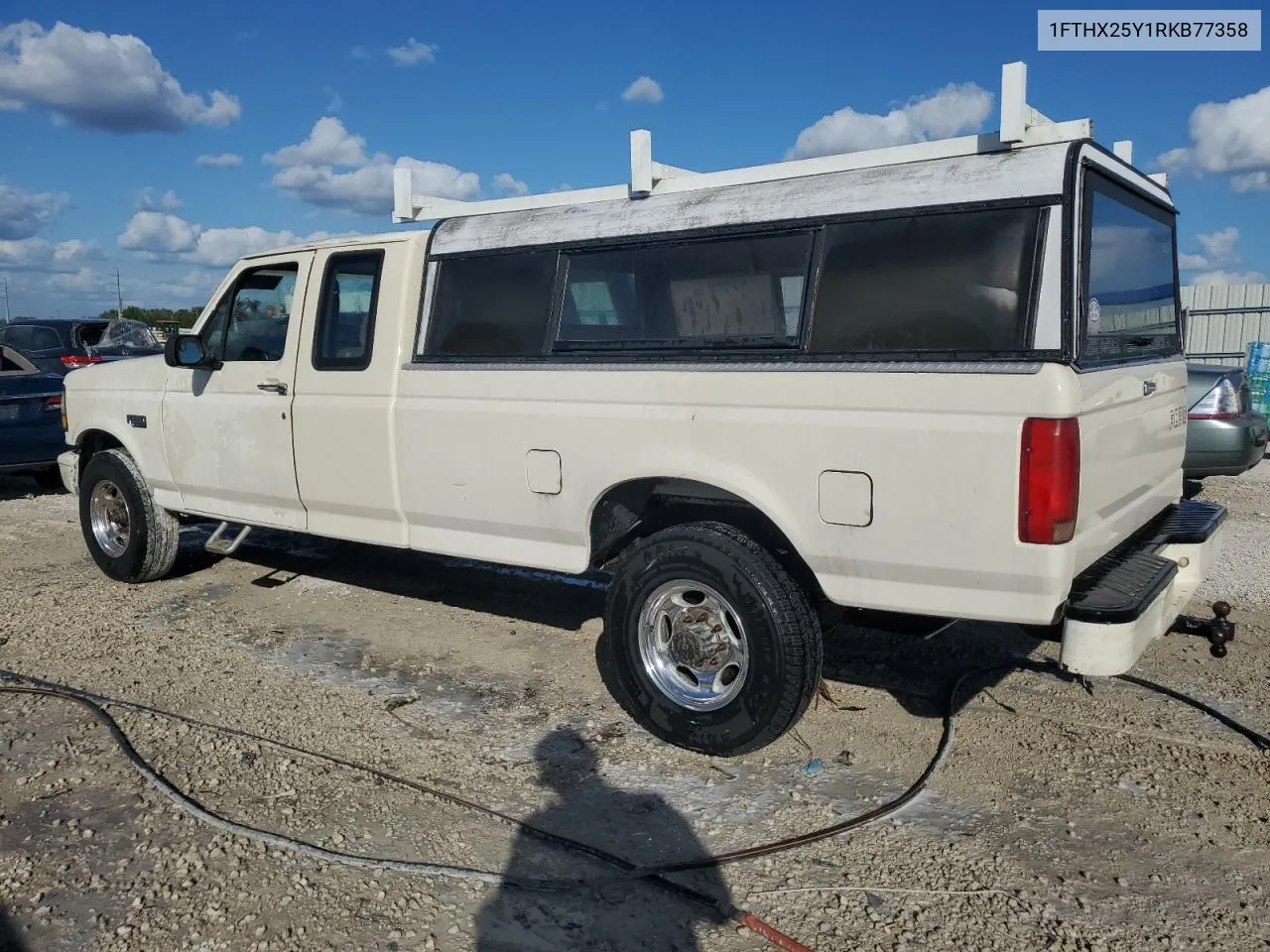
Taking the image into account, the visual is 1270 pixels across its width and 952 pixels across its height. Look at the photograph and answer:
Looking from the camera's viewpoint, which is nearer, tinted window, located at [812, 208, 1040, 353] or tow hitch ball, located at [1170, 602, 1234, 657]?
tinted window, located at [812, 208, 1040, 353]

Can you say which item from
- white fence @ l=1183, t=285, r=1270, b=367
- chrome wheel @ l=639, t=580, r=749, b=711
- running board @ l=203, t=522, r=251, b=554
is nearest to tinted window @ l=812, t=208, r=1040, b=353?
chrome wheel @ l=639, t=580, r=749, b=711

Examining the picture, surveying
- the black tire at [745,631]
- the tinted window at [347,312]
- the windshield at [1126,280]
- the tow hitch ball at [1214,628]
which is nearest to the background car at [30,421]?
the tinted window at [347,312]

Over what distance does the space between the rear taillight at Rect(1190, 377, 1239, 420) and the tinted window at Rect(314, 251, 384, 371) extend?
729 centimetres

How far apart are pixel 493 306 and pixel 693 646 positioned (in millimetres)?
1806

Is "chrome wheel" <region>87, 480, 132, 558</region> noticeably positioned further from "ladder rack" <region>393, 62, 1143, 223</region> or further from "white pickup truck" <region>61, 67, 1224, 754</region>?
"ladder rack" <region>393, 62, 1143, 223</region>

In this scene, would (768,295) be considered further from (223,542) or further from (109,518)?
(109,518)

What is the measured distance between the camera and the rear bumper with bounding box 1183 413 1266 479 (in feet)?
29.5

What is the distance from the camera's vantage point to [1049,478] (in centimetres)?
328

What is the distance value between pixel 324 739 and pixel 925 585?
2.55m

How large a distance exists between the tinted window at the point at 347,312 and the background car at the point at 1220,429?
7.15 m

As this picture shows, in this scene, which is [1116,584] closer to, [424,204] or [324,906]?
[324,906]

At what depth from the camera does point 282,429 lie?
5.52 meters

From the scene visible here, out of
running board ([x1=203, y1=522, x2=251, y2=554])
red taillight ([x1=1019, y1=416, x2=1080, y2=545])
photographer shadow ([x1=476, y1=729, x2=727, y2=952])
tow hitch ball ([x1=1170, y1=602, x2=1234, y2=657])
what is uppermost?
red taillight ([x1=1019, y1=416, x2=1080, y2=545])

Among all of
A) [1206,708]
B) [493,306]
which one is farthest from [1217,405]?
[493,306]
